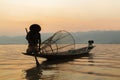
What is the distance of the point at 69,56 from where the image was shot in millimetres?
31891

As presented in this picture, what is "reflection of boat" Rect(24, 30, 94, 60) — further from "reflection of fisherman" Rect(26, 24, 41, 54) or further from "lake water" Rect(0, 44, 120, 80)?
"reflection of fisherman" Rect(26, 24, 41, 54)

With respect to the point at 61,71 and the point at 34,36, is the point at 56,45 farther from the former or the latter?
the point at 61,71

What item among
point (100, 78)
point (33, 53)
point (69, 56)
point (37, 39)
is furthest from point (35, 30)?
point (69, 56)

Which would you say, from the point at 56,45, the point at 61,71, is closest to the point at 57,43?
the point at 56,45

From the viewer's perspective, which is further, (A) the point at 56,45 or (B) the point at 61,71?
(A) the point at 56,45

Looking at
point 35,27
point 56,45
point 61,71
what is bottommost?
point 61,71

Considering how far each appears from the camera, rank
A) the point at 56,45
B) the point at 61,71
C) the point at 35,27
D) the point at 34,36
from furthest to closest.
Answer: the point at 56,45 < the point at 34,36 < the point at 35,27 < the point at 61,71

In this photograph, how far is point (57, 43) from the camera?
1124 inches

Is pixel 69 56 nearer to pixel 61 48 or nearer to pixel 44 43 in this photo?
pixel 61 48

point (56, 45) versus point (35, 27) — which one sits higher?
point (35, 27)

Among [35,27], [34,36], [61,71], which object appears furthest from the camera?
[34,36]

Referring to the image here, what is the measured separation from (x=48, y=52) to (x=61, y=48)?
2.31 m

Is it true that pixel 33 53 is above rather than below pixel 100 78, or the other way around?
above

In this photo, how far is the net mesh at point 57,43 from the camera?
2745 centimetres
